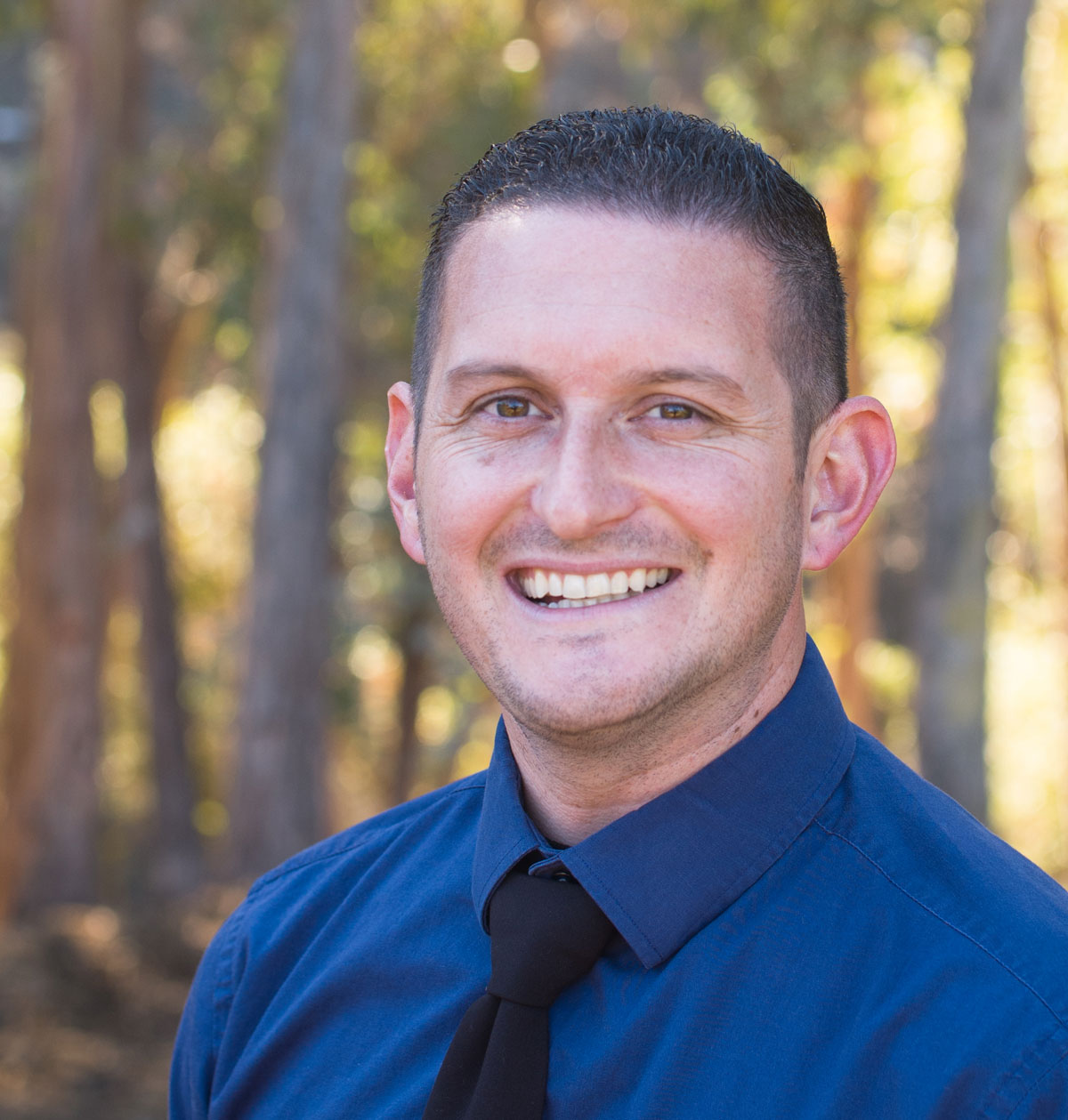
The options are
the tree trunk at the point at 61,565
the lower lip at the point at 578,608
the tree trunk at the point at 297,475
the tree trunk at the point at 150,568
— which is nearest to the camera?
the lower lip at the point at 578,608

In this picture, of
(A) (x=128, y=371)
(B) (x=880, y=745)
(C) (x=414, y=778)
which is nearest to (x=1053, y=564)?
(C) (x=414, y=778)

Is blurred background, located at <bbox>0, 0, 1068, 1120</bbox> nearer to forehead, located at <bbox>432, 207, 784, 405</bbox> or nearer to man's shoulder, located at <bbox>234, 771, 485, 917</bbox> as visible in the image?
man's shoulder, located at <bbox>234, 771, 485, 917</bbox>

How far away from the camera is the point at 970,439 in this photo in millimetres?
8625

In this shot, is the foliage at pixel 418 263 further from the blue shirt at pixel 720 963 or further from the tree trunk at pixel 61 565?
the blue shirt at pixel 720 963

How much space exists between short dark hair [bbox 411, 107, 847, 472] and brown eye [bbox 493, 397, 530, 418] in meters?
0.20

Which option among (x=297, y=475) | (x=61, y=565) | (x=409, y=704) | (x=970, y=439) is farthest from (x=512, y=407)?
(x=409, y=704)

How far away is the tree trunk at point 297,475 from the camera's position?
32.7 ft

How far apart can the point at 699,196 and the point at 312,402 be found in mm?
8464

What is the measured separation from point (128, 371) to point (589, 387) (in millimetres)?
13064

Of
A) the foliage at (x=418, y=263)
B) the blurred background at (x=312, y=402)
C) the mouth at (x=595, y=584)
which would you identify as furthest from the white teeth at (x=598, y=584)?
the foliage at (x=418, y=263)

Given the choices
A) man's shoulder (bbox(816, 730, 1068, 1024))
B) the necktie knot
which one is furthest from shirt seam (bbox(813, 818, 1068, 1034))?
the necktie knot

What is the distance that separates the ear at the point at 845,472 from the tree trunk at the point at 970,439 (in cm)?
708

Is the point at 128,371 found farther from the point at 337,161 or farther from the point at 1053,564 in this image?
the point at 1053,564

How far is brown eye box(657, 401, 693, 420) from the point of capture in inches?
66.9
